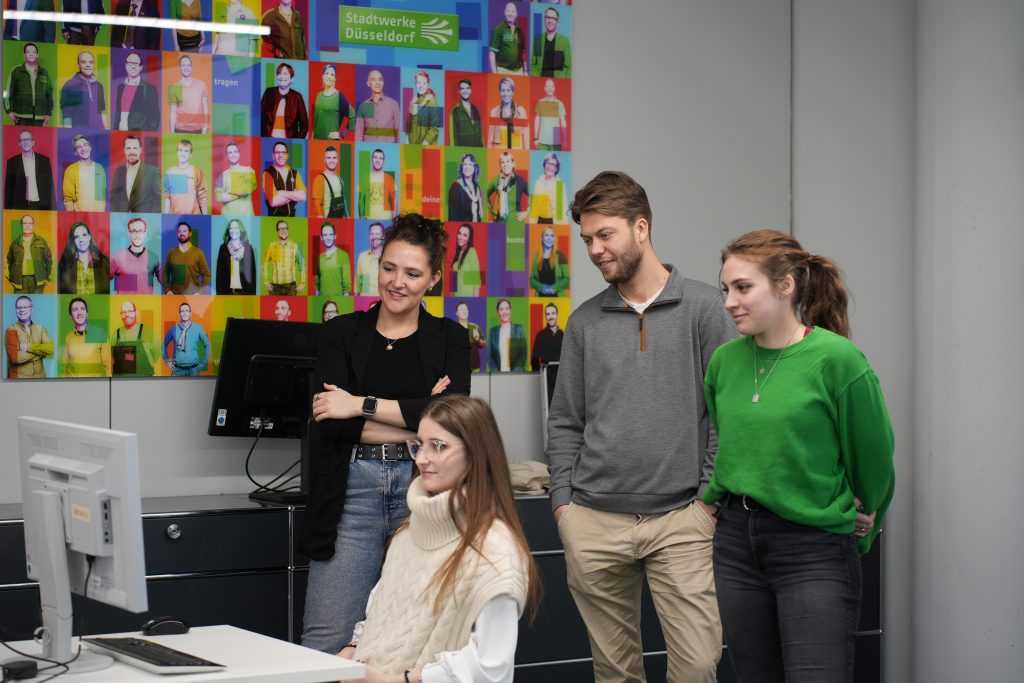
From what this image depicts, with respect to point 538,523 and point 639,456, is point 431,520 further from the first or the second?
point 538,523

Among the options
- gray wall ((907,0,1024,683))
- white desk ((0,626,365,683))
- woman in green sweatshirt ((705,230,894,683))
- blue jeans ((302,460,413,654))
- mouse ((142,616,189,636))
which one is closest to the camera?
white desk ((0,626,365,683))

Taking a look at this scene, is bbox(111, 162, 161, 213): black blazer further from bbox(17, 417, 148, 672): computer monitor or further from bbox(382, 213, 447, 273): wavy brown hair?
bbox(17, 417, 148, 672): computer monitor

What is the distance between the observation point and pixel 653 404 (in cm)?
301

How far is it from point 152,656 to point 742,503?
4.09 feet

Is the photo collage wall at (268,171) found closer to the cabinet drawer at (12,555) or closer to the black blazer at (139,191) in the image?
the black blazer at (139,191)

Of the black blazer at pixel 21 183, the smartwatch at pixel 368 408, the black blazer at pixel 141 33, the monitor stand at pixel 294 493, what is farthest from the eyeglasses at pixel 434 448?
the black blazer at pixel 141 33

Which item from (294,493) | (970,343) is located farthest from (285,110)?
(970,343)

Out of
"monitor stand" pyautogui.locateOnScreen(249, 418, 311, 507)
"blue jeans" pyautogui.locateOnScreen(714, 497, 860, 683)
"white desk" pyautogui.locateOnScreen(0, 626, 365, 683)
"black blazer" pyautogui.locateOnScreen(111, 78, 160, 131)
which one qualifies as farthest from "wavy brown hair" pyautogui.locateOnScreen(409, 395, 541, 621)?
"black blazer" pyautogui.locateOnScreen(111, 78, 160, 131)

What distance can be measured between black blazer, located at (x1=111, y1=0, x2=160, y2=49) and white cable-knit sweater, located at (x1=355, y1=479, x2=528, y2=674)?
7.43 feet

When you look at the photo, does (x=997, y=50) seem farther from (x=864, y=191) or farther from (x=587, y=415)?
(x=587, y=415)

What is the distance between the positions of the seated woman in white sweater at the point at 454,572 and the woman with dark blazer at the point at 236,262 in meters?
1.75

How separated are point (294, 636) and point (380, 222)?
150cm

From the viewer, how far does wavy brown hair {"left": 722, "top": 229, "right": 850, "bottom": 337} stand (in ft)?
8.27

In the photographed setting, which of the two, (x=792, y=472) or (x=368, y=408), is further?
(x=368, y=408)
